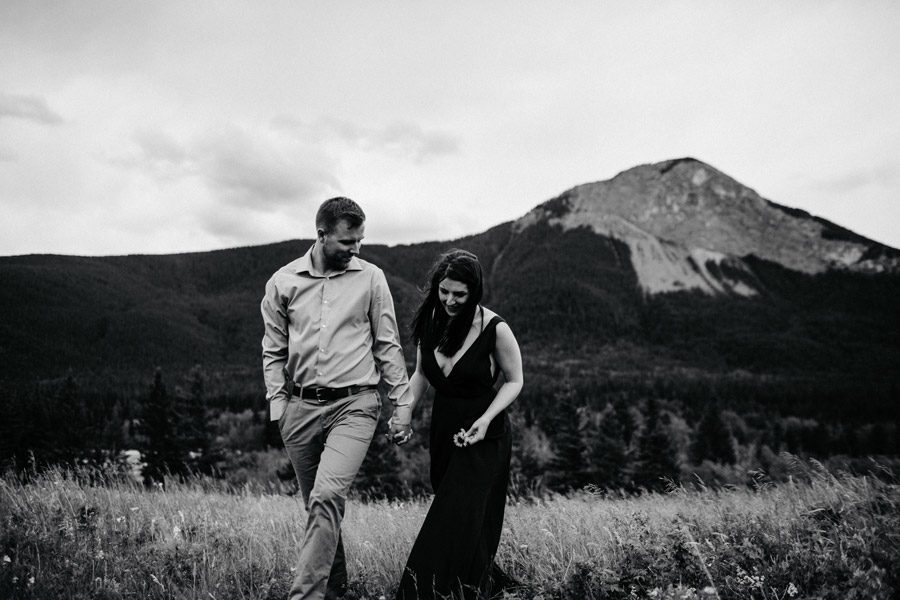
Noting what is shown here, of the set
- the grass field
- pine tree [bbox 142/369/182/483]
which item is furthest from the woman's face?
pine tree [bbox 142/369/182/483]

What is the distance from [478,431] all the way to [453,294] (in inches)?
37.1

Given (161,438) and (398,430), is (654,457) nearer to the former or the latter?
(161,438)

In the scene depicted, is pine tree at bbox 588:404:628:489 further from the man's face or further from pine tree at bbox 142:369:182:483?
the man's face

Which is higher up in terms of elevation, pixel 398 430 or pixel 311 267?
pixel 311 267

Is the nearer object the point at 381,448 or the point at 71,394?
the point at 381,448

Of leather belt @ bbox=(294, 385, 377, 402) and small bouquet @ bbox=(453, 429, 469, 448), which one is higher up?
leather belt @ bbox=(294, 385, 377, 402)

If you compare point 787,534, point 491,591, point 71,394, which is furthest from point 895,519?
point 71,394

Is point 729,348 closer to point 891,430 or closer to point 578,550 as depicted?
point 891,430

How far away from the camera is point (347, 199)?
3.76 meters

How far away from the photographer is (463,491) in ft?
11.5

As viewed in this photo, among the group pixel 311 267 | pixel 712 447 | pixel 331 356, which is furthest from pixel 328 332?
pixel 712 447

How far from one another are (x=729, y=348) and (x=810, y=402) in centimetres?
9034

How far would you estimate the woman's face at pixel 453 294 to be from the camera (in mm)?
3754

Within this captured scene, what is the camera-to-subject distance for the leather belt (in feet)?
11.9
